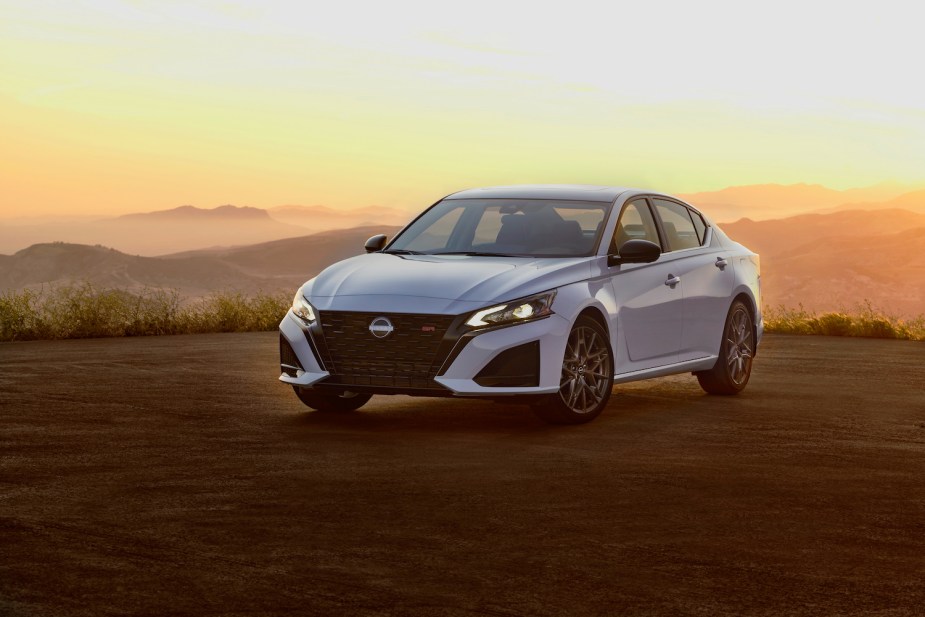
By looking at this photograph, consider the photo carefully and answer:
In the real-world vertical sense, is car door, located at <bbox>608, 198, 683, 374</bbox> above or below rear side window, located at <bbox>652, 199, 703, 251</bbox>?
below

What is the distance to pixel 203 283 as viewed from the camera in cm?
13800

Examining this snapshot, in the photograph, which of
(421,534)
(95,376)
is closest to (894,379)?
(95,376)

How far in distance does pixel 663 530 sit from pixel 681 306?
5.46m

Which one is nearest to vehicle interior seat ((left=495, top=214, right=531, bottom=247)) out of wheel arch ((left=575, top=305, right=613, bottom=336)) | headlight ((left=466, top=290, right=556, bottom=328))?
wheel arch ((left=575, top=305, right=613, bottom=336))

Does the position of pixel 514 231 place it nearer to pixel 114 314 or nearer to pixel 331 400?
pixel 331 400

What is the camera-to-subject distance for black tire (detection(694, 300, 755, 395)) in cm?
1312

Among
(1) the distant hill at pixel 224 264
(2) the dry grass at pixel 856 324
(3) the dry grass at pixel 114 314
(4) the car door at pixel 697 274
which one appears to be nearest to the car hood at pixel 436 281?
(4) the car door at pixel 697 274

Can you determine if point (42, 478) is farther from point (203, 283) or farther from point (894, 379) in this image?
point (203, 283)

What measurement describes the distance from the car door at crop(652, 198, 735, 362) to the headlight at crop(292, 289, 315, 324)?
3.33 metres

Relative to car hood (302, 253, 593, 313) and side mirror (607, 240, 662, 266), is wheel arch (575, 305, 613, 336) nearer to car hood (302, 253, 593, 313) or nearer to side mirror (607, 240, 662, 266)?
car hood (302, 253, 593, 313)

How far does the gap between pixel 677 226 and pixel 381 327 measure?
370cm

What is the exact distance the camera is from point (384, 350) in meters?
10.4

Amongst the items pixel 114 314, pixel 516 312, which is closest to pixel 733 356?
pixel 516 312

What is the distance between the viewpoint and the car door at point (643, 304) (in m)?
11.4
